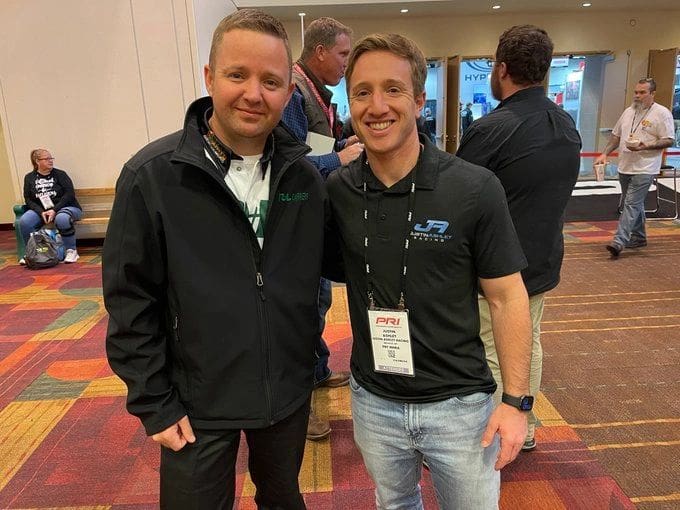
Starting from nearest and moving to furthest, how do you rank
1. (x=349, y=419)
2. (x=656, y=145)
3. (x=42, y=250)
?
(x=349, y=419)
(x=656, y=145)
(x=42, y=250)

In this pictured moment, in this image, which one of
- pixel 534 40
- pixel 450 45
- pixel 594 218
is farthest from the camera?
pixel 450 45

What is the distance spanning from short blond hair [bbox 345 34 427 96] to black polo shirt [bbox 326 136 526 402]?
0.15 meters

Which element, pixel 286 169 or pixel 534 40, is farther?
pixel 534 40

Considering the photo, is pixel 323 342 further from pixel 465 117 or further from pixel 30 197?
pixel 465 117

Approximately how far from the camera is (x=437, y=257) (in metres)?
1.13

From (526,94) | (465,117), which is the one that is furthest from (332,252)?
(465,117)

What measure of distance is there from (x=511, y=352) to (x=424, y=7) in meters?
8.94

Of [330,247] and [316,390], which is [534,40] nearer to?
[330,247]

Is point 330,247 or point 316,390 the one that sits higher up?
point 330,247

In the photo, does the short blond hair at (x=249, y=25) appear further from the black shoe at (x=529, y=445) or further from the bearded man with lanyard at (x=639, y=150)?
the bearded man with lanyard at (x=639, y=150)

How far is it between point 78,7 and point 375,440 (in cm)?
627

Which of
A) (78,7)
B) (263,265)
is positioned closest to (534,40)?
(263,265)

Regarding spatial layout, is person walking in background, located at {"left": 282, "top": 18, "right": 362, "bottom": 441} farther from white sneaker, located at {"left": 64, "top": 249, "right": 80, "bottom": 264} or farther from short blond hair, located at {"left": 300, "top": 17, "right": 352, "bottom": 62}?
white sneaker, located at {"left": 64, "top": 249, "right": 80, "bottom": 264}

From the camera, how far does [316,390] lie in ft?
8.93
